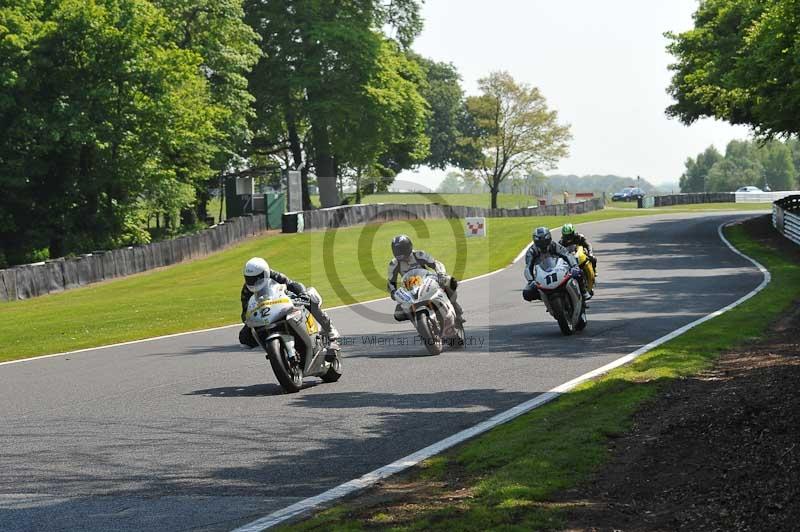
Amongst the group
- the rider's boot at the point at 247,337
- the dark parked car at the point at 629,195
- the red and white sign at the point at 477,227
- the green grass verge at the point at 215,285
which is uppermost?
the dark parked car at the point at 629,195

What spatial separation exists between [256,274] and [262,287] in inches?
7.4

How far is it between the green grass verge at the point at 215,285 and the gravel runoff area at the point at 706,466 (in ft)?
41.9

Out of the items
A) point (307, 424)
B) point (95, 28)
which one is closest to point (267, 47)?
point (95, 28)

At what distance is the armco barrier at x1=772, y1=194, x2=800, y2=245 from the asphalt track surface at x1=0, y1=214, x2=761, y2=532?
72.7 ft

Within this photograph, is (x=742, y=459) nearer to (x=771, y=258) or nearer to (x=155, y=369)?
(x=155, y=369)

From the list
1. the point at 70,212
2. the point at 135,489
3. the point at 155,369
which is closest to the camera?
the point at 135,489

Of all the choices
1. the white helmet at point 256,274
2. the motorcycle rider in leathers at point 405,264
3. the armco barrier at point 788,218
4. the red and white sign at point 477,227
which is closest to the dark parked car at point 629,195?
the armco barrier at point 788,218

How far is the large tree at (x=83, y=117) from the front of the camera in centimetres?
4531

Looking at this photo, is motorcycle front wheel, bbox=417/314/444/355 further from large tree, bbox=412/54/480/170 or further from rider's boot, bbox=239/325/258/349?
large tree, bbox=412/54/480/170

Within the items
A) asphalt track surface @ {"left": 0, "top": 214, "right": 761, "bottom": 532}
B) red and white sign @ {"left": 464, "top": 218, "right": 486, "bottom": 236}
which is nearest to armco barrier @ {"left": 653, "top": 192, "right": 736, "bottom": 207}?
red and white sign @ {"left": 464, "top": 218, "right": 486, "bottom": 236}

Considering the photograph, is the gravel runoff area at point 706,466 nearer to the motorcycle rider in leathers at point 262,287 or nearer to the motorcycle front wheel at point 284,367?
the motorcycle front wheel at point 284,367

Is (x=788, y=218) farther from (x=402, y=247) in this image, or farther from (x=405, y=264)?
(x=402, y=247)

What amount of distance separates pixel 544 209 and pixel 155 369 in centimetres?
6258

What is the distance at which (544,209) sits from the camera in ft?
249
